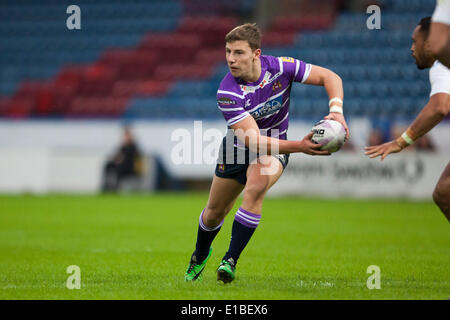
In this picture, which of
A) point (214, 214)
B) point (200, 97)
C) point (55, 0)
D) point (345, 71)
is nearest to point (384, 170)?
point (345, 71)

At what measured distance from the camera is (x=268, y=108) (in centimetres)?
638

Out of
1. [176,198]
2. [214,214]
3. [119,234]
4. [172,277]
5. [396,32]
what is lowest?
[176,198]

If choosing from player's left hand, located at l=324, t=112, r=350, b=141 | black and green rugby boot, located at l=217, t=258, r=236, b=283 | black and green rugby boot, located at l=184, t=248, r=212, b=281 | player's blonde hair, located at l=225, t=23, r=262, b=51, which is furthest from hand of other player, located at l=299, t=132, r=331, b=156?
black and green rugby boot, located at l=184, t=248, r=212, b=281

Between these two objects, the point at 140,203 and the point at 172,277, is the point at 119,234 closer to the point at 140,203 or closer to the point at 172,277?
the point at 172,277

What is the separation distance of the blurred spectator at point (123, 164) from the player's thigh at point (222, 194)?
13049mm

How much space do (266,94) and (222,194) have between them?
968 millimetres

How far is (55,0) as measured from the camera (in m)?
28.3

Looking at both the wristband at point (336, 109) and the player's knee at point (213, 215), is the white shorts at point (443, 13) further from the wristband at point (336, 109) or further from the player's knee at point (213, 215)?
the player's knee at point (213, 215)

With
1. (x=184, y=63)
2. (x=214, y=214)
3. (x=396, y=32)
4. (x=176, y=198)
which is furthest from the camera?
(x=184, y=63)

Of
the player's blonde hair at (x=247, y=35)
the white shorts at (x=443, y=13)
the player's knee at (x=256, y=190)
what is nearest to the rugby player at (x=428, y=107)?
the white shorts at (x=443, y=13)

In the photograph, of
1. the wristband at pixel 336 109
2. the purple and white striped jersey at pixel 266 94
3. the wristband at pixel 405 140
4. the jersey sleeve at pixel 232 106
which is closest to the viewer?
the wristband at pixel 405 140

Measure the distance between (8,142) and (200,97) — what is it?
6.16 m

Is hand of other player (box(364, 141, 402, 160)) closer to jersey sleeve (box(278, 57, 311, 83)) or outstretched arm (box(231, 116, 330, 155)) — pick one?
outstretched arm (box(231, 116, 330, 155))

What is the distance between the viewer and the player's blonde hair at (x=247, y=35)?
603 centimetres
